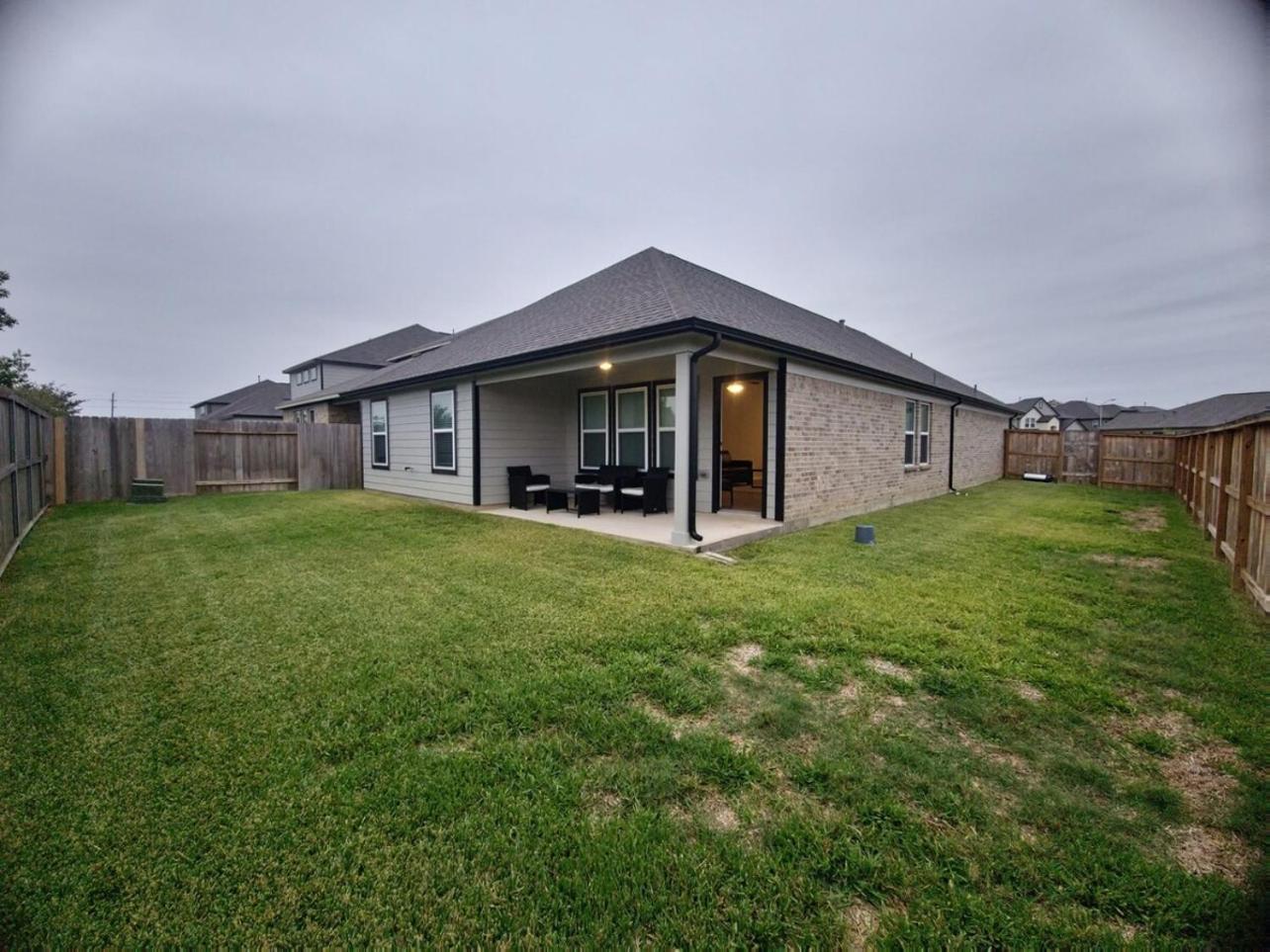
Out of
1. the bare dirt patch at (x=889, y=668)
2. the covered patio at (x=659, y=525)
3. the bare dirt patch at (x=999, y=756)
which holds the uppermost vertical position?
the covered patio at (x=659, y=525)

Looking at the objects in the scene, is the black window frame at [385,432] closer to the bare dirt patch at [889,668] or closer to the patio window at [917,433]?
the bare dirt patch at [889,668]

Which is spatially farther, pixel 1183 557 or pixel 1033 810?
pixel 1183 557

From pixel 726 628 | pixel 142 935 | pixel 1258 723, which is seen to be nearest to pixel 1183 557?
pixel 1258 723

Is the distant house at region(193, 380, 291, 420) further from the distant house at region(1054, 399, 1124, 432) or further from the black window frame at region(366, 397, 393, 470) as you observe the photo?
the distant house at region(1054, 399, 1124, 432)

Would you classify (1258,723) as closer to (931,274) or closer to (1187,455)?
(1187,455)

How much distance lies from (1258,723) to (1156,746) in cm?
80

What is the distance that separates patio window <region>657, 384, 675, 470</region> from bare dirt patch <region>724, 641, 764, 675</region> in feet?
19.7

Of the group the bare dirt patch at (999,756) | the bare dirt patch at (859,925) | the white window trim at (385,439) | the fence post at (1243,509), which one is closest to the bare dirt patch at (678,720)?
the bare dirt patch at (859,925)

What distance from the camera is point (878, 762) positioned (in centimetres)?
230

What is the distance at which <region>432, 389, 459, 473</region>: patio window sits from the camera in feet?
34.8

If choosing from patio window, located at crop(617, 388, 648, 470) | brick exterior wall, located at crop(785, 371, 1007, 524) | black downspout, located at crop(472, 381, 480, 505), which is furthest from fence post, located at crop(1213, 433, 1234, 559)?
black downspout, located at crop(472, 381, 480, 505)

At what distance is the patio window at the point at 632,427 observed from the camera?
985 cm

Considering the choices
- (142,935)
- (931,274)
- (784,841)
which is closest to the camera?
(142,935)

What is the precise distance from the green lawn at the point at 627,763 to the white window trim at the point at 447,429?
5.80 meters
